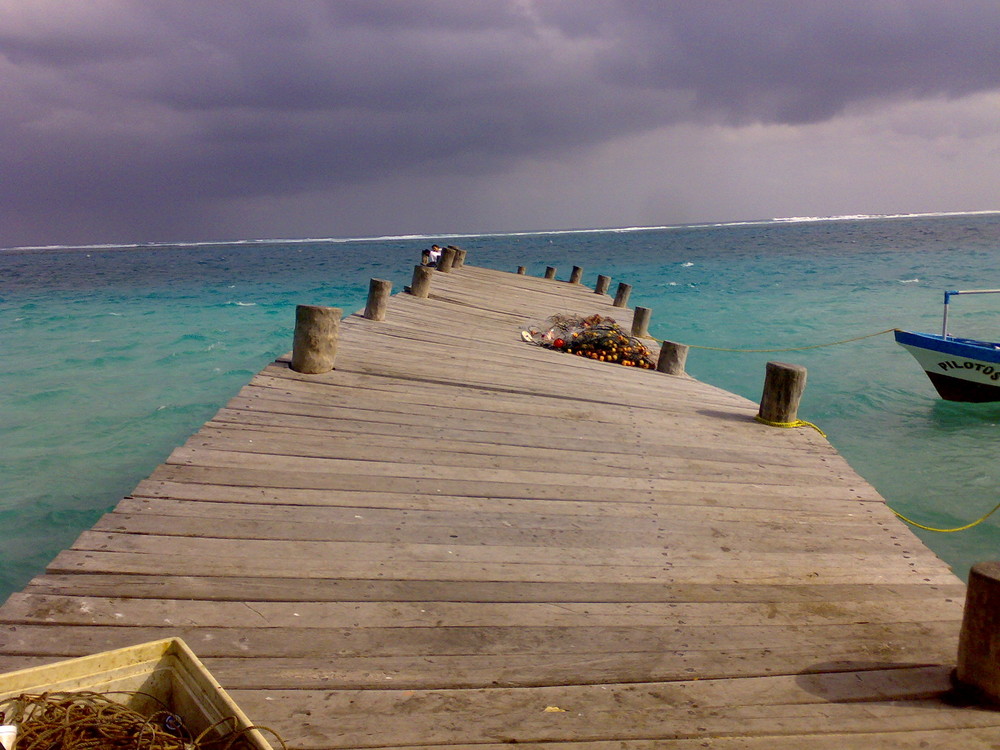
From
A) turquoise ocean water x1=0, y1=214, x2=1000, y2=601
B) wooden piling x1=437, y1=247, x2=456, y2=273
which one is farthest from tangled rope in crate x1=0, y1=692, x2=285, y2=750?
wooden piling x1=437, y1=247, x2=456, y2=273

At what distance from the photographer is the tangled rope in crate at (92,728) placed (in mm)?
1993

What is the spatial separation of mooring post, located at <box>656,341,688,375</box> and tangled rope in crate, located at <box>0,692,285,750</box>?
725cm

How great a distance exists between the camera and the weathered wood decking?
2574mm

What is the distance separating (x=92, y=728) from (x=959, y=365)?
43.4ft

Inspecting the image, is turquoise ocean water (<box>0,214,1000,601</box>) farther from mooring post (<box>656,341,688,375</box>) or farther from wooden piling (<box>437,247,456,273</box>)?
wooden piling (<box>437,247,456,273</box>)

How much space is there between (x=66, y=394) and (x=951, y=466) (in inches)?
617

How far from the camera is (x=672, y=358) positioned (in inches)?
340

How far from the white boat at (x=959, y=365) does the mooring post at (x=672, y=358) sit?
18.1 ft

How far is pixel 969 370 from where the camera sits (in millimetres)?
11555

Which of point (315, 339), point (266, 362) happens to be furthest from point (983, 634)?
point (266, 362)

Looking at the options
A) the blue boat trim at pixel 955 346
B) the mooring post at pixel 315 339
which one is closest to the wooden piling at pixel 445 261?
the blue boat trim at pixel 955 346

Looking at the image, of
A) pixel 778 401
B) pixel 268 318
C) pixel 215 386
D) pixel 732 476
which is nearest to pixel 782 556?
pixel 732 476

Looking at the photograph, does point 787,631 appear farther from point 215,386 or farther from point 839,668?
point 215,386

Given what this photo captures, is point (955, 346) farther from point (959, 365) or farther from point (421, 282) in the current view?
point (421, 282)
